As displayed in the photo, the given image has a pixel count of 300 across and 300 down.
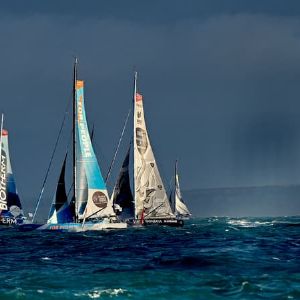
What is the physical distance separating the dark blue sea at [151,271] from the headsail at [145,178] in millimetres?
37304

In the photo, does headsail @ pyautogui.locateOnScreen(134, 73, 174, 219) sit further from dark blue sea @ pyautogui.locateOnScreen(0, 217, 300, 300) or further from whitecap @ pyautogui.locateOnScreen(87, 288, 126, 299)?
whitecap @ pyautogui.locateOnScreen(87, 288, 126, 299)

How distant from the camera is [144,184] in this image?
98938 millimetres

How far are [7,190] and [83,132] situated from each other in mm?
32584

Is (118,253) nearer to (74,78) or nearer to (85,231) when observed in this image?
(85,231)

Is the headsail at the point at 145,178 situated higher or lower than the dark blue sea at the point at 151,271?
higher

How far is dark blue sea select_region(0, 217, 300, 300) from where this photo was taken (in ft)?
105

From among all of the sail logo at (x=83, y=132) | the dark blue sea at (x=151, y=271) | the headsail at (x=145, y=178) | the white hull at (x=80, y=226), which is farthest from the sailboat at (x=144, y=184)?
the dark blue sea at (x=151, y=271)

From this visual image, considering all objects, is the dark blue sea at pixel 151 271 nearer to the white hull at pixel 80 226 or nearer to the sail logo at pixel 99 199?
the white hull at pixel 80 226

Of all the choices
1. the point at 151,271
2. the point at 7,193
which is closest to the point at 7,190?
the point at 7,193

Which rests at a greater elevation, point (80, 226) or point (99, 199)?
point (99, 199)

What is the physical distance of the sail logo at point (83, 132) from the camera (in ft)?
285

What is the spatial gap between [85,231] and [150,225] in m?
16.1

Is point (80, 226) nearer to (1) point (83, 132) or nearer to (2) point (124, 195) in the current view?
(1) point (83, 132)

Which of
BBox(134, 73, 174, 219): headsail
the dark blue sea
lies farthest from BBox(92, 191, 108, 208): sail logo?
the dark blue sea
